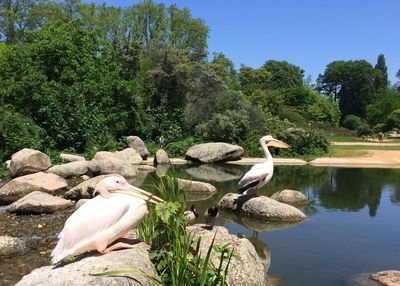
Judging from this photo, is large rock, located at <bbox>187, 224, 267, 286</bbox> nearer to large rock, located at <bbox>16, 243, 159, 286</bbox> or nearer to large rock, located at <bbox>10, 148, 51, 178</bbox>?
large rock, located at <bbox>16, 243, 159, 286</bbox>

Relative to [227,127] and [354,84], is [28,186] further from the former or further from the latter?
[354,84]

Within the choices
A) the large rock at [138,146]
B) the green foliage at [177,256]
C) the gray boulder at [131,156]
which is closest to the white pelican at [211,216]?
the green foliage at [177,256]

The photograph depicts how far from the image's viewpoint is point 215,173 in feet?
74.0

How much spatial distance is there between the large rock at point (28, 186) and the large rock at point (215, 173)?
22.7 ft

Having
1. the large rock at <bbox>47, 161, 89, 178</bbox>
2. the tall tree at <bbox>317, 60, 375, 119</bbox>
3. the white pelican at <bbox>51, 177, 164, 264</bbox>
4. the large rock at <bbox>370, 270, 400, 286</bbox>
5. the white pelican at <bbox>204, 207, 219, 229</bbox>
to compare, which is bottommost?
the large rock at <bbox>370, 270, 400, 286</bbox>

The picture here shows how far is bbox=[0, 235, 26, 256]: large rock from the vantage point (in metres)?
8.99

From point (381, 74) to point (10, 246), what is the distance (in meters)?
80.8

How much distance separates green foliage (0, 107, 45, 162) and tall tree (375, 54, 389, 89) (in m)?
68.0

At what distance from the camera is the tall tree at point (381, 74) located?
78.8m

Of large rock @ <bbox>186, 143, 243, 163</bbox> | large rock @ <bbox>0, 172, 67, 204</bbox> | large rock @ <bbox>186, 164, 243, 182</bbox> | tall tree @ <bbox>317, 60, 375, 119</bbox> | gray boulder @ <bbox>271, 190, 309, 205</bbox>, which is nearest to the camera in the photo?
large rock @ <bbox>0, 172, 67, 204</bbox>

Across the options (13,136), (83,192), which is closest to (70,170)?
(83,192)

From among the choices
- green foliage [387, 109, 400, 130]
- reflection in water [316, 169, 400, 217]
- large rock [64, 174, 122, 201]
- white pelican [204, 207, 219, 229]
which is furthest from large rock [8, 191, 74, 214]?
green foliage [387, 109, 400, 130]

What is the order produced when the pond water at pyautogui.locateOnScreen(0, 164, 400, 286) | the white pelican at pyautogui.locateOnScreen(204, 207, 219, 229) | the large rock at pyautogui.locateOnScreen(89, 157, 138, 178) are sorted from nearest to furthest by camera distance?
the white pelican at pyautogui.locateOnScreen(204, 207, 219, 229)
the pond water at pyautogui.locateOnScreen(0, 164, 400, 286)
the large rock at pyautogui.locateOnScreen(89, 157, 138, 178)

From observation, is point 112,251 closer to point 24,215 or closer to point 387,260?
point 387,260
